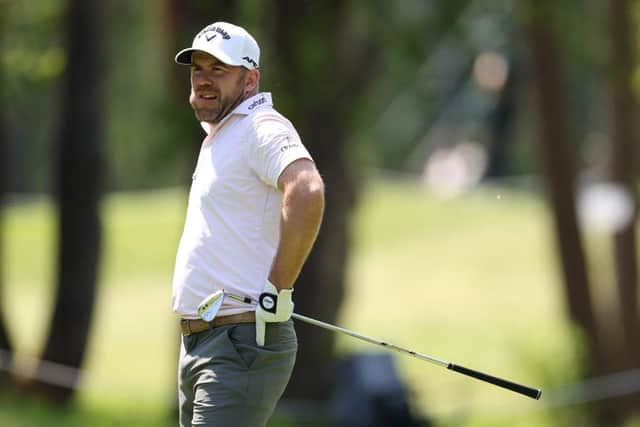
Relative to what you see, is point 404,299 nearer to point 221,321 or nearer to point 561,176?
point 561,176

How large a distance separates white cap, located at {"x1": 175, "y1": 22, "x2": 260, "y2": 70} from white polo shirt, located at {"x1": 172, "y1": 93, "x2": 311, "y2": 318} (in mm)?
194

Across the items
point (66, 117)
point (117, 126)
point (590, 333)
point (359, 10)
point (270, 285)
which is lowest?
point (270, 285)

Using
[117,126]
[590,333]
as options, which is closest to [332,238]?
[590,333]

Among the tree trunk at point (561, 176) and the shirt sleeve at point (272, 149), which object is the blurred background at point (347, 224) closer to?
the tree trunk at point (561, 176)

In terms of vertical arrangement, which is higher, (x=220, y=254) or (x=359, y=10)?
(x=359, y=10)

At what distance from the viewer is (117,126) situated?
3866 cm

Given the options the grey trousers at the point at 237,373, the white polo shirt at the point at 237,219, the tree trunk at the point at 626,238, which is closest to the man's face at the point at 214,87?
the white polo shirt at the point at 237,219

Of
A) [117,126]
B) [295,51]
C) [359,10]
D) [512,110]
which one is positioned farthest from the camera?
[117,126]

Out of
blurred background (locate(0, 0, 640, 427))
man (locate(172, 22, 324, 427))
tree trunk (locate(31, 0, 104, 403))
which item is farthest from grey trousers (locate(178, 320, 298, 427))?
tree trunk (locate(31, 0, 104, 403))

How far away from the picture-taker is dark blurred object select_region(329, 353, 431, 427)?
1303 cm

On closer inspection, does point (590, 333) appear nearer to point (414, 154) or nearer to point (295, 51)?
point (295, 51)

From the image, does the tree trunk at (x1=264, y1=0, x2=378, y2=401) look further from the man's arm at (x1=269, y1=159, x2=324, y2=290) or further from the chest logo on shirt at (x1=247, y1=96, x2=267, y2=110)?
the man's arm at (x1=269, y1=159, x2=324, y2=290)

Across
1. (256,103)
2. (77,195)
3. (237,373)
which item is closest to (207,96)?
(256,103)

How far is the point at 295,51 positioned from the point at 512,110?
23794 millimetres
